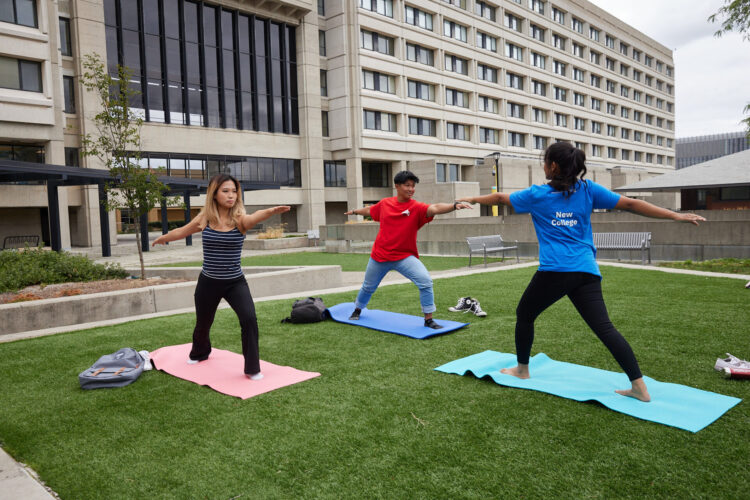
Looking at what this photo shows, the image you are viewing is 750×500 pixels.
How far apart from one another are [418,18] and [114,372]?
48.0 metres

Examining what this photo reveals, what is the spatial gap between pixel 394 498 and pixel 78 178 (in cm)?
2352

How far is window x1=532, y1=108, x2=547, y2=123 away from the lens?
60.5 meters

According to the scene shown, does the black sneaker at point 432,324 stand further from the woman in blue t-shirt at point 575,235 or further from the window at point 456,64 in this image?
the window at point 456,64

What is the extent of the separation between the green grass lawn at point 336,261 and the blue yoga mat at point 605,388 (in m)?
11.1

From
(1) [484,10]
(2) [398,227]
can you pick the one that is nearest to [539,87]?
(1) [484,10]

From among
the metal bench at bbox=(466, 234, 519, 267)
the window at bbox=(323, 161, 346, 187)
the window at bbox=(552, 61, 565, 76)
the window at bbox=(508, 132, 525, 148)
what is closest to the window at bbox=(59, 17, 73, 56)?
the window at bbox=(323, 161, 346, 187)

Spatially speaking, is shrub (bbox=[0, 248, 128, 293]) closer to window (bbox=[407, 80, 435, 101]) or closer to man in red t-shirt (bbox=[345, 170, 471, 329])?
man in red t-shirt (bbox=[345, 170, 471, 329])

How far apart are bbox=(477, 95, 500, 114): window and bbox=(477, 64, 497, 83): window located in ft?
6.31

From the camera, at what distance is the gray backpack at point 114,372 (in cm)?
513

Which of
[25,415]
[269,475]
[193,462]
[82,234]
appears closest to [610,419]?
[269,475]

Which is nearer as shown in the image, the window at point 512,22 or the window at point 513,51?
the window at point 513,51

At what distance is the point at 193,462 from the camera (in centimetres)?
355

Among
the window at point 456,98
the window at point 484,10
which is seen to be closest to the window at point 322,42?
the window at point 456,98

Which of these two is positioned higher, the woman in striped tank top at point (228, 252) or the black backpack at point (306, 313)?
the woman in striped tank top at point (228, 252)
